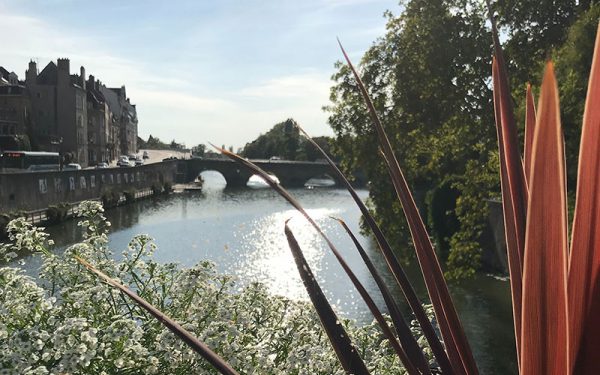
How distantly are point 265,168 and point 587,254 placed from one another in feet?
248

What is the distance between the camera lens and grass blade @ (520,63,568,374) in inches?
34.9

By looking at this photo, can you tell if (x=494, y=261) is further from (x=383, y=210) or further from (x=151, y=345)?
(x=151, y=345)

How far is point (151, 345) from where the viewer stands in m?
3.10

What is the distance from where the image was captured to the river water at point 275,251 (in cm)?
1616

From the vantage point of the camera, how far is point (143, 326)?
123 inches

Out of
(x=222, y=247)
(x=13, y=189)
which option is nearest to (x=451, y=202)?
(x=222, y=247)

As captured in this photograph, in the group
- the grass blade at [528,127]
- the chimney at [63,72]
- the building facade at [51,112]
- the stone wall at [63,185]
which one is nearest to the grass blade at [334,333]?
the grass blade at [528,127]

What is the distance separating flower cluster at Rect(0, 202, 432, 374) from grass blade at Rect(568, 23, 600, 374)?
1731 mm

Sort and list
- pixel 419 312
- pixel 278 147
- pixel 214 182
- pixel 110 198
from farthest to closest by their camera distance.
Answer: pixel 278 147 → pixel 214 182 → pixel 110 198 → pixel 419 312

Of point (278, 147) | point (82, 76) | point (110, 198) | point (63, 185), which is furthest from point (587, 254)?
point (278, 147)

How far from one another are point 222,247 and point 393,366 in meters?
27.5

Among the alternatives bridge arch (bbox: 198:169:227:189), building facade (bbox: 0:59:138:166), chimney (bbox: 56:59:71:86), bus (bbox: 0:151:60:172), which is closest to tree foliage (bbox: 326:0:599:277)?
bus (bbox: 0:151:60:172)

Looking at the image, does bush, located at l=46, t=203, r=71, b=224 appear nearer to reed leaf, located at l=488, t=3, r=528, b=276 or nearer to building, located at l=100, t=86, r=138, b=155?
reed leaf, located at l=488, t=3, r=528, b=276

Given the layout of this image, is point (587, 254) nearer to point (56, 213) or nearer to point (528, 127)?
point (528, 127)
